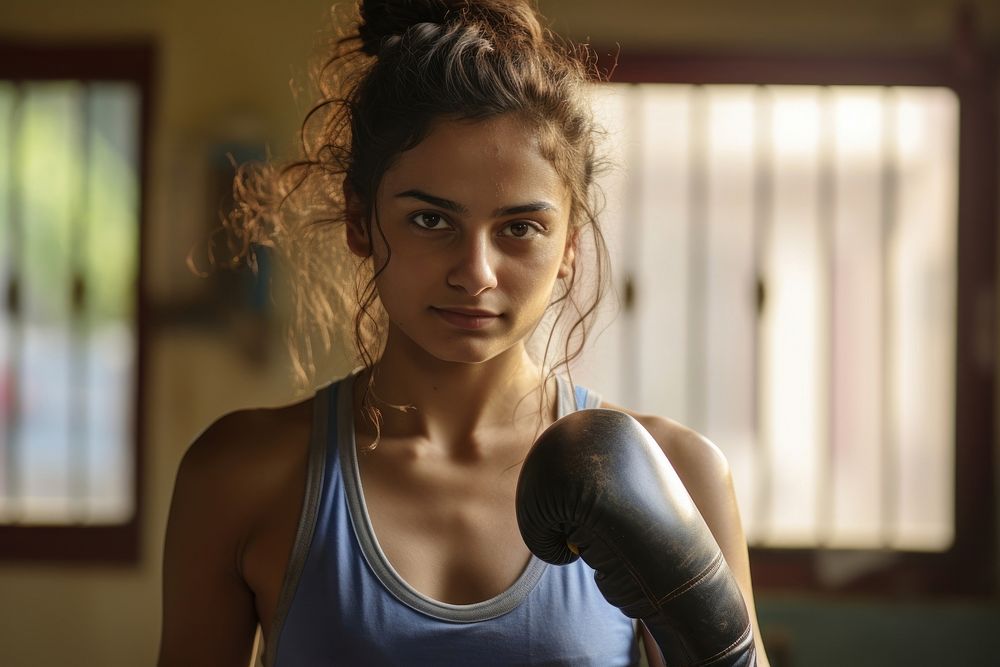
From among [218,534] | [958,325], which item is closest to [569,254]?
[218,534]

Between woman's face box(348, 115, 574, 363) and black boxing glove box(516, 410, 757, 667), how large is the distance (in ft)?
0.53

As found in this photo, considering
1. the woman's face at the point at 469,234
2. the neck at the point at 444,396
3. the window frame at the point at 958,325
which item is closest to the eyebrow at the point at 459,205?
the woman's face at the point at 469,234

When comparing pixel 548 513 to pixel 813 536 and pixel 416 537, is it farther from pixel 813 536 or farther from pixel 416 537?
pixel 813 536

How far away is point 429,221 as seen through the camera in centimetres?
107

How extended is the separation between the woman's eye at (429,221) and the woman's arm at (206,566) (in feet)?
1.10

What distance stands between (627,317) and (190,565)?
7.71 feet

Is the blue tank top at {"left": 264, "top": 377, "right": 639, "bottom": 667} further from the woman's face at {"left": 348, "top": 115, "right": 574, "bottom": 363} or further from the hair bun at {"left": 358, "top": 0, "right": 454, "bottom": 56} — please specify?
the hair bun at {"left": 358, "top": 0, "right": 454, "bottom": 56}

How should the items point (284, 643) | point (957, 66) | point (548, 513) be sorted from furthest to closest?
point (957, 66) < point (284, 643) < point (548, 513)

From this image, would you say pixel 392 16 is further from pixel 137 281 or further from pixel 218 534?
pixel 137 281

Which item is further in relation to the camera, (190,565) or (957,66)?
(957,66)

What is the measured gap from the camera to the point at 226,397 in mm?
3404

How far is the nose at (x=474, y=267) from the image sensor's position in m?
1.04

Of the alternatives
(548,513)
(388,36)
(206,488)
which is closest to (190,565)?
(206,488)

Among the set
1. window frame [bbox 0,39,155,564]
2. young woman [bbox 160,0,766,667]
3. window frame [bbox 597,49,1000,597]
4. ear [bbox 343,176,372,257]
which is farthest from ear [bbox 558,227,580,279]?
window frame [bbox 0,39,155,564]
